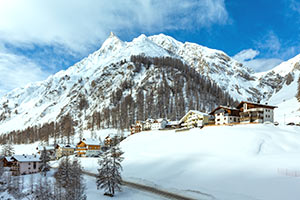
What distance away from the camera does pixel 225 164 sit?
39.5 metres

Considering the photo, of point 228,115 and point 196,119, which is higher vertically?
point 228,115

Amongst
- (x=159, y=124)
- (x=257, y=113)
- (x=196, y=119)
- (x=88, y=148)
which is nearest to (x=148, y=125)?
(x=159, y=124)

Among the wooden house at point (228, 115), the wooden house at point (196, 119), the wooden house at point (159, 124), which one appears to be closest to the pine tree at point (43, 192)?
the wooden house at point (196, 119)

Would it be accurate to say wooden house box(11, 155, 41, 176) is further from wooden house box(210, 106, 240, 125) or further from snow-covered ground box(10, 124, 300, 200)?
wooden house box(210, 106, 240, 125)

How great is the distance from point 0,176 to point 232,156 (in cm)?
6245

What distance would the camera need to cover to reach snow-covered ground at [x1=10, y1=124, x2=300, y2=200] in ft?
97.5

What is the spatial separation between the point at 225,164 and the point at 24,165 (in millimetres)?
65030

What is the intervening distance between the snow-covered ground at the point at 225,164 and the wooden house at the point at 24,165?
813 inches

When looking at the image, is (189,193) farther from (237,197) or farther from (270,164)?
(270,164)

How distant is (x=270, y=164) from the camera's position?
35.6 metres

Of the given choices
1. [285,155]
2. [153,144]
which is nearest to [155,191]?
[285,155]

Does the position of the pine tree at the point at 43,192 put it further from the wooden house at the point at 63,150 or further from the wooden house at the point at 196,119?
the wooden house at the point at 63,150

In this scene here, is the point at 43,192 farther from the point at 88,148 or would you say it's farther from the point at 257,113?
the point at 88,148

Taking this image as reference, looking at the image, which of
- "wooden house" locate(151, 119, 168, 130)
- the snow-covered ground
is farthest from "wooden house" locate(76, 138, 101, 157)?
"wooden house" locate(151, 119, 168, 130)
